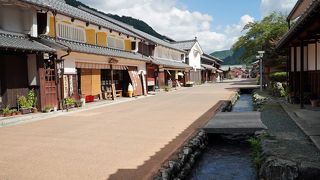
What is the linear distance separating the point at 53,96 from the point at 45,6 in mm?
4361

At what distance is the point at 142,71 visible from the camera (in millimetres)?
22156

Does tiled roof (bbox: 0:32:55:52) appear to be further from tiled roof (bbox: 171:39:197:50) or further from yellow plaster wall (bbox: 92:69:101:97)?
tiled roof (bbox: 171:39:197:50)

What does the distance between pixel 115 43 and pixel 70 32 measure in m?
4.96

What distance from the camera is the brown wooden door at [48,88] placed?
1153 centimetres

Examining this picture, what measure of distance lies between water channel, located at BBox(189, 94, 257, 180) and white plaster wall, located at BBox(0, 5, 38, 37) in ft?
32.4

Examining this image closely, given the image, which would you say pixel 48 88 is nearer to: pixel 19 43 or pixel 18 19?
pixel 19 43

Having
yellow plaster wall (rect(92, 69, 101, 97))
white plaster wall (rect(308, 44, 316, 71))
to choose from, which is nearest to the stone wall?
white plaster wall (rect(308, 44, 316, 71))

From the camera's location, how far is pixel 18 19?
11.3m

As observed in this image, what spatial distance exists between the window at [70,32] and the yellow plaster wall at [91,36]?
1.42 feet

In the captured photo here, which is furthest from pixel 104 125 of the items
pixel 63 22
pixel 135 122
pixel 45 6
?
pixel 63 22

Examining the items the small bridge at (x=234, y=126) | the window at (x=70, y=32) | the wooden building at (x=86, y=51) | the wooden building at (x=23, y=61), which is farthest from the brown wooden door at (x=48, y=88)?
the small bridge at (x=234, y=126)

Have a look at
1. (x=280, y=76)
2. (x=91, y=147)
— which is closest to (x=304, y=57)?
(x=280, y=76)

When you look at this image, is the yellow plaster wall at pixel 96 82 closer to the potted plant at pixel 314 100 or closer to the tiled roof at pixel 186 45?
the potted plant at pixel 314 100

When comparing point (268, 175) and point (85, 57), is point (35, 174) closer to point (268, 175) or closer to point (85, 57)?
point (268, 175)
